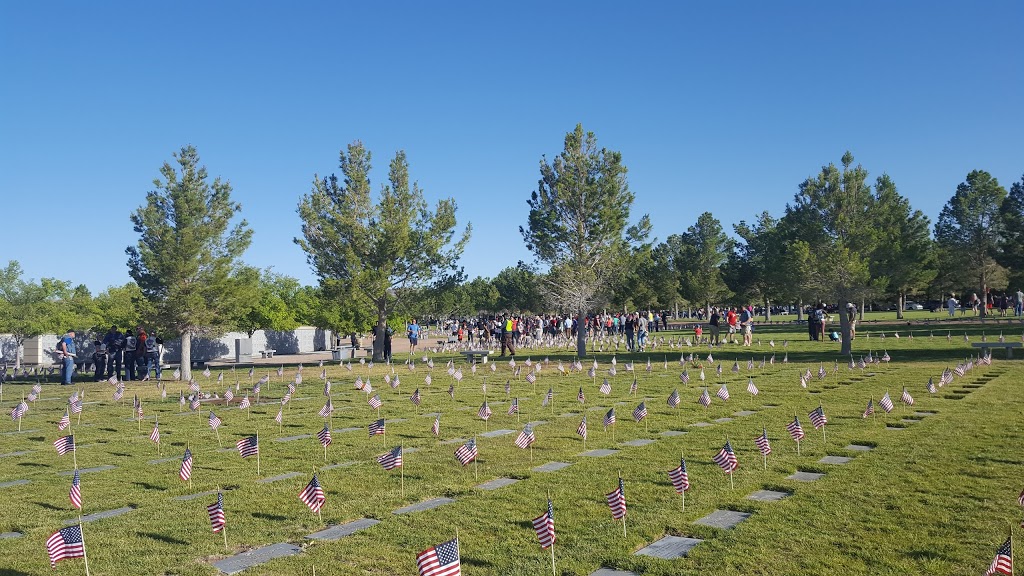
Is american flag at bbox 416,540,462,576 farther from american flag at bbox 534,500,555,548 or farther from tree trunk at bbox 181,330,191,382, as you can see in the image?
tree trunk at bbox 181,330,191,382

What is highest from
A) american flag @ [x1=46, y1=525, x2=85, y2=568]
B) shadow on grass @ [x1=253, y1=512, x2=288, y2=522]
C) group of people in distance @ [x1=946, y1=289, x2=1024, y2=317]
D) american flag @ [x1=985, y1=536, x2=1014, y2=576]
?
group of people in distance @ [x1=946, y1=289, x2=1024, y2=317]

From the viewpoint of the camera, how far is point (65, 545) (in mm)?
5324

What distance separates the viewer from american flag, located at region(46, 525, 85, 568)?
17.4ft

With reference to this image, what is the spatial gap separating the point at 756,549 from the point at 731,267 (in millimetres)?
71886

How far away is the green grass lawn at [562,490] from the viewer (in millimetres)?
5652

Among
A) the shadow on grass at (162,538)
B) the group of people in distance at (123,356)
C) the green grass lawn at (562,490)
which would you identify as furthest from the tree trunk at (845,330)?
the group of people in distance at (123,356)

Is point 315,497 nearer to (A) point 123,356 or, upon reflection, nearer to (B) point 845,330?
(B) point 845,330

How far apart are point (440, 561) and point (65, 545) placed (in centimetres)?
317

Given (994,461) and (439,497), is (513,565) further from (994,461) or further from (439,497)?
(994,461)

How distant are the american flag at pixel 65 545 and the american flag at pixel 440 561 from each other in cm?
289

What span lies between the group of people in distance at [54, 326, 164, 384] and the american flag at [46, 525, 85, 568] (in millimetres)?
22908

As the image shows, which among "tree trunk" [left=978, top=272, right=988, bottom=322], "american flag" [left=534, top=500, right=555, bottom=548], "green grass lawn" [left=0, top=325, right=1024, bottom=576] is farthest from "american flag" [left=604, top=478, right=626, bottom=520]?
"tree trunk" [left=978, top=272, right=988, bottom=322]

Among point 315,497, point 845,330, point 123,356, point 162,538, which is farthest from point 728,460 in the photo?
point 123,356

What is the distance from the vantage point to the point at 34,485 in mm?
8664
